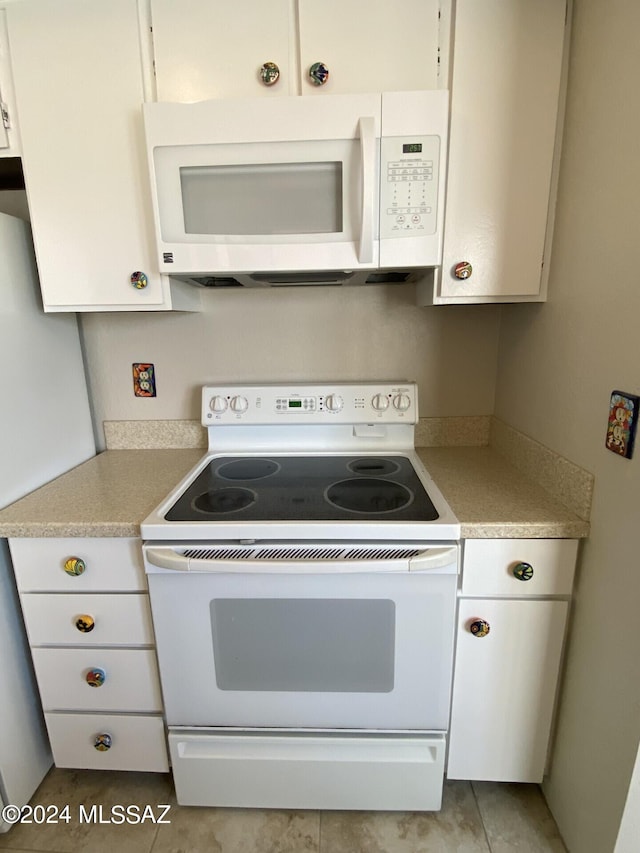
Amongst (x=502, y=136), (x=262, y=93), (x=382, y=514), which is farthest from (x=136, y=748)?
(x=502, y=136)

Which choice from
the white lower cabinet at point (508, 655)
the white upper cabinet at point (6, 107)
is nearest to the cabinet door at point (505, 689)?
the white lower cabinet at point (508, 655)

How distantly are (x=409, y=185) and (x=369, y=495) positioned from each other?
2.64 feet

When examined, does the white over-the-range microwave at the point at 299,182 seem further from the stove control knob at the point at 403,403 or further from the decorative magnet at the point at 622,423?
the decorative magnet at the point at 622,423

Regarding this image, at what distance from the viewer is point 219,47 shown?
40.6 inches

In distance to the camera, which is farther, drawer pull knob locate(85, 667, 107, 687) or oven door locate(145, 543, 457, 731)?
drawer pull knob locate(85, 667, 107, 687)

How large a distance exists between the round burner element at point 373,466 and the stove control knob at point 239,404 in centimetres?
42

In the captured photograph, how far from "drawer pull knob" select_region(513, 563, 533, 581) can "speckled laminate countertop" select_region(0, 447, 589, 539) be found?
79 millimetres

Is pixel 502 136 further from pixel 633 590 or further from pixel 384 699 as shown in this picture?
pixel 384 699

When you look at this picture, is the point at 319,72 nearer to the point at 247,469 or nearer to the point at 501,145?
the point at 501,145

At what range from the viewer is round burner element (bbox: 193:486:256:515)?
1093 mm

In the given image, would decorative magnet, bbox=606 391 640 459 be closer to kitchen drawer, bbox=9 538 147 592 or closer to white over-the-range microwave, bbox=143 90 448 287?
white over-the-range microwave, bbox=143 90 448 287

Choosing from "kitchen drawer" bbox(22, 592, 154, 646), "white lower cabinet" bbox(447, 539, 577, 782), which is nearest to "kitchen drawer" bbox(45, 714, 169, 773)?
"kitchen drawer" bbox(22, 592, 154, 646)

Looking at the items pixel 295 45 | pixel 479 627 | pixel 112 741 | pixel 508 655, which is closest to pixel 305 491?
pixel 479 627

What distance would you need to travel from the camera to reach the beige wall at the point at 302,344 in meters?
1.51
